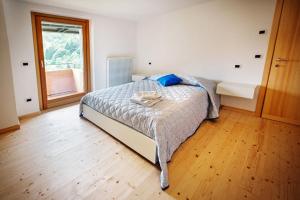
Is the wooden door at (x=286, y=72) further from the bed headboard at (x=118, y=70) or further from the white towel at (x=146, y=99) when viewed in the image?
the bed headboard at (x=118, y=70)

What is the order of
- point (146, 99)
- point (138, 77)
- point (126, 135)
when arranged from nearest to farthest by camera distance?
point (126, 135) → point (146, 99) → point (138, 77)

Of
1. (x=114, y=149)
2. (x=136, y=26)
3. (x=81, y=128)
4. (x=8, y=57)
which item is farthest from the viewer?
(x=136, y=26)

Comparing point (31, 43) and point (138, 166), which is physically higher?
point (31, 43)

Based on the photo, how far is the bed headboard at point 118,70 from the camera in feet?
14.4

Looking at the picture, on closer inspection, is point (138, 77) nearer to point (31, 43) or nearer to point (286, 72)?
point (31, 43)

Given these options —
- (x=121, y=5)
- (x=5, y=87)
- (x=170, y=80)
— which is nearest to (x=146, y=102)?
(x=170, y=80)

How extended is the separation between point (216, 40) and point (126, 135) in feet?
9.09

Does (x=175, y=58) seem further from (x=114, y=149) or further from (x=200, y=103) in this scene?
(x=114, y=149)

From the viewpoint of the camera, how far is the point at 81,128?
2814 mm

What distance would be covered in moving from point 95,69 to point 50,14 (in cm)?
142

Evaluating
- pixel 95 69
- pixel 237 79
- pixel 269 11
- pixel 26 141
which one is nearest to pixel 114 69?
pixel 95 69

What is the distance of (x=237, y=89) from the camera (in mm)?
3215

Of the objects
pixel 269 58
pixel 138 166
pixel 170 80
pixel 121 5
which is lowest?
A: pixel 138 166

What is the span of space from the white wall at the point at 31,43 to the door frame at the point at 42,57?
0.28 ft
